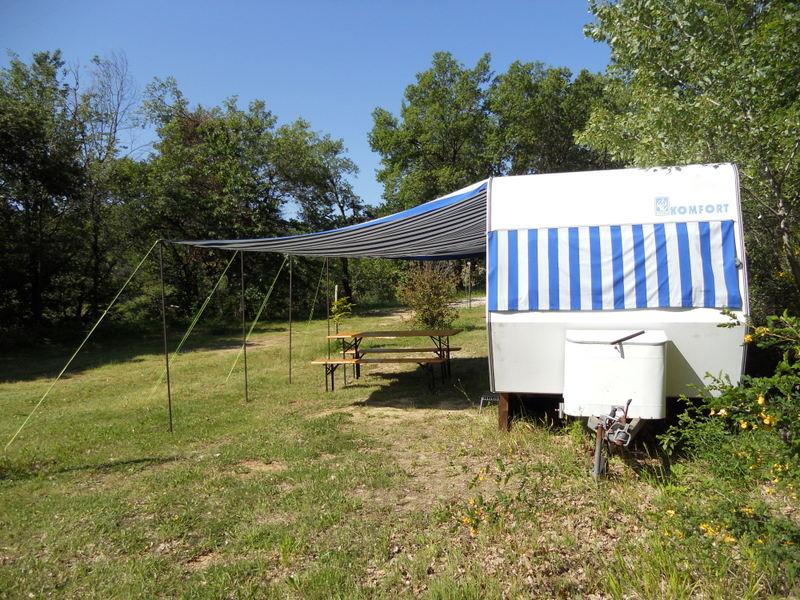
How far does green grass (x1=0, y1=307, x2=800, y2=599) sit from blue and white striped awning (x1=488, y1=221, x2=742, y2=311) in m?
1.20

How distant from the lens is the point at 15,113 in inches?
496

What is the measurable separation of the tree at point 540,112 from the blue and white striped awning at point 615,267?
63.9 ft

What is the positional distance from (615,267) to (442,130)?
67.4ft

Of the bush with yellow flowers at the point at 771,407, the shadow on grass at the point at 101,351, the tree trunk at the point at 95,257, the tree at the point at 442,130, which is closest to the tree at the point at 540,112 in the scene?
the tree at the point at 442,130

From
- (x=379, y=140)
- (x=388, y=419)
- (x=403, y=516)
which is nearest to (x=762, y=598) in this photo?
(x=403, y=516)

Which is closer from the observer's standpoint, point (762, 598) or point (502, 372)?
point (762, 598)

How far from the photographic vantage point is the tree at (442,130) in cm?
2372

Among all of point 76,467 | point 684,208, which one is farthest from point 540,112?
point 76,467

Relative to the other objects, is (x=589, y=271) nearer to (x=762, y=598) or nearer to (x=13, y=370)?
(x=762, y=598)

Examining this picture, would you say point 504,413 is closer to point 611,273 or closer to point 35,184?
point 611,273

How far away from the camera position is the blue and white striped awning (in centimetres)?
429

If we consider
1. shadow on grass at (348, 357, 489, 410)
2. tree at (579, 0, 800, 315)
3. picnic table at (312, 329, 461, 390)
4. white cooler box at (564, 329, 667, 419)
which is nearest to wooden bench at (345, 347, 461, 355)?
picnic table at (312, 329, 461, 390)

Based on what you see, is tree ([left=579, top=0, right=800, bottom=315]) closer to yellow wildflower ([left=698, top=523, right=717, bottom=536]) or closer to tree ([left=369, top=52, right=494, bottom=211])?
yellow wildflower ([left=698, top=523, right=717, bottom=536])

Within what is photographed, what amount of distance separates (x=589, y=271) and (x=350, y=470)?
2.60 m
